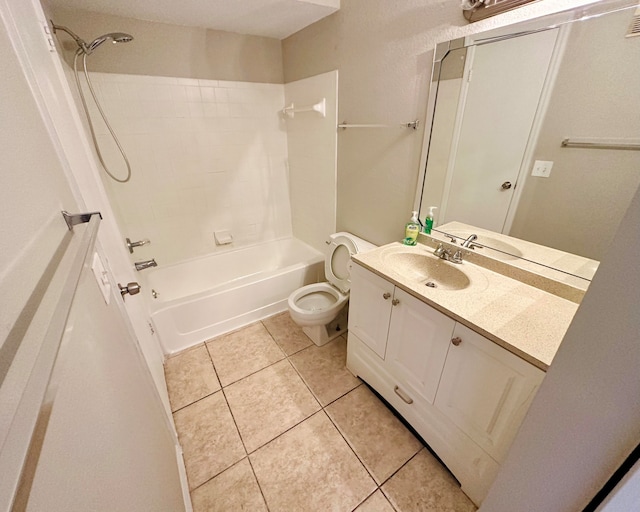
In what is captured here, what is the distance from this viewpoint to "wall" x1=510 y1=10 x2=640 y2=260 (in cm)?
87

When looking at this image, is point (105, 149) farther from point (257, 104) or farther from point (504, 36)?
point (504, 36)

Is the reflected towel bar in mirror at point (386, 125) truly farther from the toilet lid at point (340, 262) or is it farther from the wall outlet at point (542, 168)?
the toilet lid at point (340, 262)

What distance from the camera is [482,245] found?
1353mm

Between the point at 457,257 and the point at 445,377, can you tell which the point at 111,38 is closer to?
the point at 457,257

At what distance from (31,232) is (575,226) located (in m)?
1.57

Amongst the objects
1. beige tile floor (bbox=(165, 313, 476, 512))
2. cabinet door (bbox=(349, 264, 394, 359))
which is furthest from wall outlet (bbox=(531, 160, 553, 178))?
beige tile floor (bbox=(165, 313, 476, 512))

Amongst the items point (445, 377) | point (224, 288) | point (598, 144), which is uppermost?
point (598, 144)

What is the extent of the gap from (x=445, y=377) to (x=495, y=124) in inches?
44.8

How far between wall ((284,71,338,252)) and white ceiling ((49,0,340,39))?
1.16ft

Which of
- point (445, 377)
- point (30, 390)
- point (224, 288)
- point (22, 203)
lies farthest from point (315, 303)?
point (30, 390)

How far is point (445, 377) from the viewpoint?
1.11 metres

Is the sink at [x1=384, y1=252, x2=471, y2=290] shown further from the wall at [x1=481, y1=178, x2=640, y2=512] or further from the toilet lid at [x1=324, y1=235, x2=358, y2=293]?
the wall at [x1=481, y1=178, x2=640, y2=512]

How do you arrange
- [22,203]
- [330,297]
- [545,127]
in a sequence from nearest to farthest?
[22,203], [545,127], [330,297]

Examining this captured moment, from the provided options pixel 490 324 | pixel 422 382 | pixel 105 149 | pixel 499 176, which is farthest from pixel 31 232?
pixel 105 149
